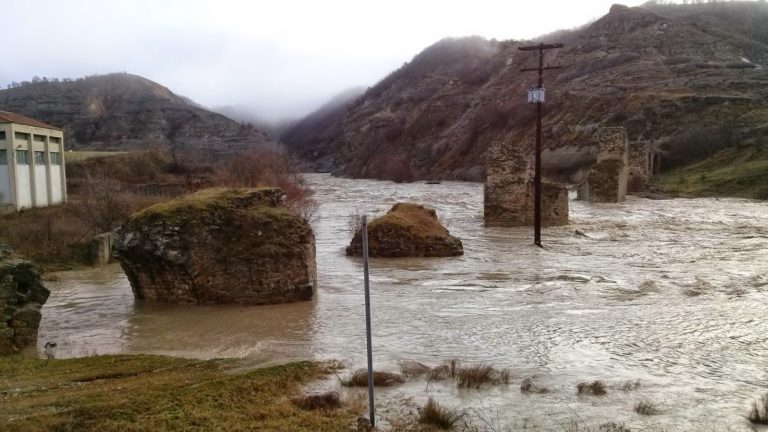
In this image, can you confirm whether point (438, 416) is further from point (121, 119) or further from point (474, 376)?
point (121, 119)

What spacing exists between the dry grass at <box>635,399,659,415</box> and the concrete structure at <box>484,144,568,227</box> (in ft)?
73.3

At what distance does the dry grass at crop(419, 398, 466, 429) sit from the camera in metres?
6.61

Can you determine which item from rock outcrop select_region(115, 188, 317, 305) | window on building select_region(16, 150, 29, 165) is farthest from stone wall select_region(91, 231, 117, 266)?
window on building select_region(16, 150, 29, 165)

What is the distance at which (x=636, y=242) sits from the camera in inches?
949

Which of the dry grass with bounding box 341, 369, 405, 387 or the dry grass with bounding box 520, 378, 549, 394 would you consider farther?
the dry grass with bounding box 341, 369, 405, 387

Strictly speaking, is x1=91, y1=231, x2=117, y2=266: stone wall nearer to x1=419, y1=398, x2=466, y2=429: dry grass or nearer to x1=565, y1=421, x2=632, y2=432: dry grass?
x1=419, y1=398, x2=466, y2=429: dry grass

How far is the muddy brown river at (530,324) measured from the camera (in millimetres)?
7715

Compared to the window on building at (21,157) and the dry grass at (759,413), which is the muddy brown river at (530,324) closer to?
the dry grass at (759,413)

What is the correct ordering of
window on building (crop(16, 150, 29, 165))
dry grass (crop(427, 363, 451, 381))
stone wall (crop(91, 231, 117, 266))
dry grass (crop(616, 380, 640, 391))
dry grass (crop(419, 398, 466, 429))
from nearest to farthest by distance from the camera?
dry grass (crop(419, 398, 466, 429)), dry grass (crop(616, 380, 640, 391)), dry grass (crop(427, 363, 451, 381)), stone wall (crop(91, 231, 117, 266)), window on building (crop(16, 150, 29, 165))

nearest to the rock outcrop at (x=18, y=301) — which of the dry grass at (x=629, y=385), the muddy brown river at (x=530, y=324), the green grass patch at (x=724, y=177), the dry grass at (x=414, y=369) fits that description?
the muddy brown river at (x=530, y=324)

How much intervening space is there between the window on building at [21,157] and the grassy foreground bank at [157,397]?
124ft

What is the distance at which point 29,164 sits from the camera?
4303 centimetres

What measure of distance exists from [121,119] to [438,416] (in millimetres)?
114217

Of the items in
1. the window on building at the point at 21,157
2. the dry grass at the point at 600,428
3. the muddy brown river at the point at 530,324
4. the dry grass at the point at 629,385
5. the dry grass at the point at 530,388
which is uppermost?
the window on building at the point at 21,157
